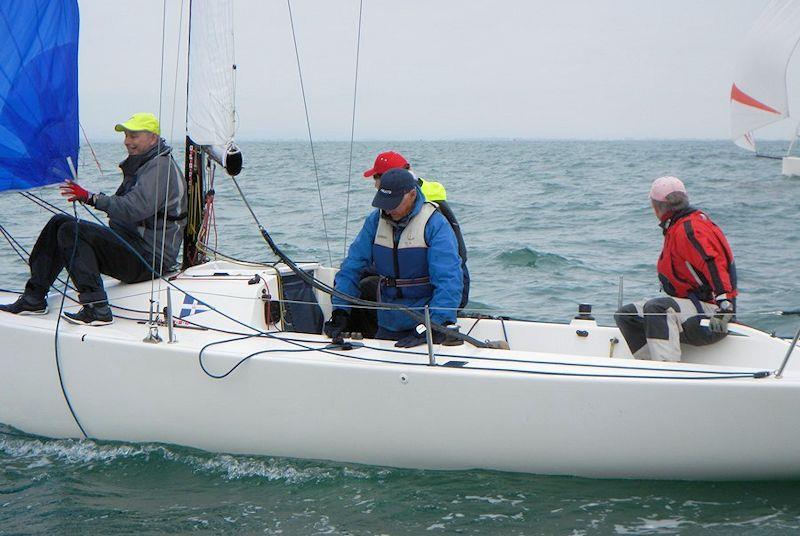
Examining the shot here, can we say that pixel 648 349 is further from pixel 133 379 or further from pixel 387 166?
pixel 133 379

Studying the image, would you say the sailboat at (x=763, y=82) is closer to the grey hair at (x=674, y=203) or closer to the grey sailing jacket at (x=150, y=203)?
the grey hair at (x=674, y=203)

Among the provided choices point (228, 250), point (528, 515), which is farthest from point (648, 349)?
point (228, 250)

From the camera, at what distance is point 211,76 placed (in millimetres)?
4949

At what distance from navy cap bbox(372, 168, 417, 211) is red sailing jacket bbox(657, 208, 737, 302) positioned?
4.05 ft

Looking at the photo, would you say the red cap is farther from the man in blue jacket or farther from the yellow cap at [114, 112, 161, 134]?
the yellow cap at [114, 112, 161, 134]

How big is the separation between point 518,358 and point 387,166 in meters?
1.14

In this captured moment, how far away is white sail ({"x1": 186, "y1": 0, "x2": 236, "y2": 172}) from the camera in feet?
16.0

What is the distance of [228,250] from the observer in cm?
995

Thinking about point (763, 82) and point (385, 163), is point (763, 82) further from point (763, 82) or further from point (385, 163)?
point (385, 163)

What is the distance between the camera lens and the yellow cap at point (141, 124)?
481 centimetres

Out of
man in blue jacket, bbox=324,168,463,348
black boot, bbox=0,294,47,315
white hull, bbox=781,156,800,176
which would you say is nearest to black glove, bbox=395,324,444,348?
man in blue jacket, bbox=324,168,463,348

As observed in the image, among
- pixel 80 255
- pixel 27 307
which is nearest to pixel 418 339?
pixel 80 255

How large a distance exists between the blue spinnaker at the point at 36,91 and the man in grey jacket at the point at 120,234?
19cm

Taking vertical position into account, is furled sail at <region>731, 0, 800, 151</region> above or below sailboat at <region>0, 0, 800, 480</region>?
above
